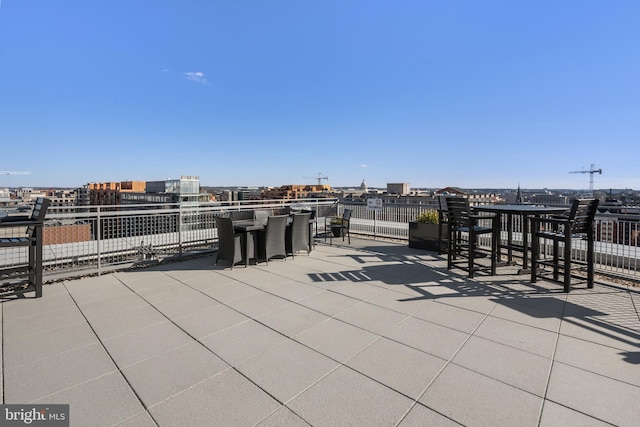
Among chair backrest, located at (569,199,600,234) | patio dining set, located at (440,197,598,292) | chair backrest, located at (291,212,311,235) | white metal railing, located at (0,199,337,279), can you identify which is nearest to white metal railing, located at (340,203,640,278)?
patio dining set, located at (440,197,598,292)

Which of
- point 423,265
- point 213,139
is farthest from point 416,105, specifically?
point 213,139

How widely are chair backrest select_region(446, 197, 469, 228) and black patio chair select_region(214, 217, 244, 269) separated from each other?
132 inches

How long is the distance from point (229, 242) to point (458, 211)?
3.62 m

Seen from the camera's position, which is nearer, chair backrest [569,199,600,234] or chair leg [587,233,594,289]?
chair backrest [569,199,600,234]

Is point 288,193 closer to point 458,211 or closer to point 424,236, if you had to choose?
point 424,236

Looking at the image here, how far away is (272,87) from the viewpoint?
43.5ft

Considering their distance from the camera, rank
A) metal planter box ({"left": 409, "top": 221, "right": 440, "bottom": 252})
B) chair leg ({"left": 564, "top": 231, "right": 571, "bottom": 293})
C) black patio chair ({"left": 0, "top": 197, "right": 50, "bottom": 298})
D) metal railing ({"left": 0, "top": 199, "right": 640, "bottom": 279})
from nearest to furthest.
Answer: black patio chair ({"left": 0, "top": 197, "right": 50, "bottom": 298}) → chair leg ({"left": 564, "top": 231, "right": 571, "bottom": 293}) → metal railing ({"left": 0, "top": 199, "right": 640, "bottom": 279}) → metal planter box ({"left": 409, "top": 221, "right": 440, "bottom": 252})

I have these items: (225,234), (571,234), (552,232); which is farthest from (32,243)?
(552,232)

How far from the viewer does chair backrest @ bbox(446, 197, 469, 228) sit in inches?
160

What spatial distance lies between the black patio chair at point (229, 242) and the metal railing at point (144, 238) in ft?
3.76

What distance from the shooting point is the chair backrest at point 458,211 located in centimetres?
406

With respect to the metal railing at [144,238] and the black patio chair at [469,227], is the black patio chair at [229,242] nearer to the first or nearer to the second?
the metal railing at [144,238]

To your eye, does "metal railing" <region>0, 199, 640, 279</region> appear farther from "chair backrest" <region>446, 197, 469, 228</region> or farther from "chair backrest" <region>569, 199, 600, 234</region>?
"chair backrest" <region>446, 197, 469, 228</region>

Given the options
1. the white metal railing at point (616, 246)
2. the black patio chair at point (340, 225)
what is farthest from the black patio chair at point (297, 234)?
the white metal railing at point (616, 246)
